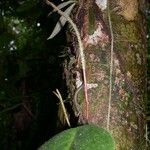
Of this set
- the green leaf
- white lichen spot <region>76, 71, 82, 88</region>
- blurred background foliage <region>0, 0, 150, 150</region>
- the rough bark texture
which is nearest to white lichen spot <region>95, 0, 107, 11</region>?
the rough bark texture

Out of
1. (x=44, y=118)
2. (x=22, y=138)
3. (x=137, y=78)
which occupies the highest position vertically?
(x=137, y=78)

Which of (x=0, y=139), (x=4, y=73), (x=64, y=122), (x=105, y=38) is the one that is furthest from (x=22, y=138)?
(x=105, y=38)

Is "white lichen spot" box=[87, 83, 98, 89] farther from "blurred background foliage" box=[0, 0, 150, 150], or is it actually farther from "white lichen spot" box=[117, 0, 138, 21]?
"blurred background foliage" box=[0, 0, 150, 150]

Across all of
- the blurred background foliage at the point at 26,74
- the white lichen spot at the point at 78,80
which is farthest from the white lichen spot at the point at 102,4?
the blurred background foliage at the point at 26,74

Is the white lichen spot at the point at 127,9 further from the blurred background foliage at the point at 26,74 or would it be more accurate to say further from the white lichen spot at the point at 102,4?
the blurred background foliage at the point at 26,74

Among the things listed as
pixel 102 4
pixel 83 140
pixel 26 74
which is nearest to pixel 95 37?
pixel 102 4

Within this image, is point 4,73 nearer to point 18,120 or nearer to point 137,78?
point 18,120
